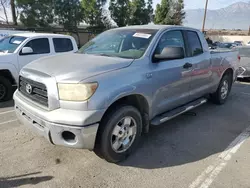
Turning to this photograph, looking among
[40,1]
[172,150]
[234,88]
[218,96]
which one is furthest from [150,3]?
[172,150]

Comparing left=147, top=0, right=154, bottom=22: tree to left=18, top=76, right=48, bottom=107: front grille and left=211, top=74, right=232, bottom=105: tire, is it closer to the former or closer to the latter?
Result: left=211, top=74, right=232, bottom=105: tire

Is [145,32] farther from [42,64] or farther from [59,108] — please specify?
[59,108]

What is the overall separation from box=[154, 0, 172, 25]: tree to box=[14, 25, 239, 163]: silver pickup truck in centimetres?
2977

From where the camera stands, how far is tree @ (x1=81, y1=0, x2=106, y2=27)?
27281mm

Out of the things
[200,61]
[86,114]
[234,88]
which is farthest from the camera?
[234,88]

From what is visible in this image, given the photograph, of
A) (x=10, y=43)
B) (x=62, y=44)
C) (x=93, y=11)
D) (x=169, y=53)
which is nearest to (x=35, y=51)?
(x=10, y=43)

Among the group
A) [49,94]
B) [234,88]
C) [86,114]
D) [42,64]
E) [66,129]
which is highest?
[42,64]

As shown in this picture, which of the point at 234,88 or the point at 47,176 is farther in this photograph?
the point at 234,88

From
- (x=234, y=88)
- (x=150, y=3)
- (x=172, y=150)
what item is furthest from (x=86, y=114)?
(x=150, y=3)

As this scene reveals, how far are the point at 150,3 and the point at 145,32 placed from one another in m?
31.0

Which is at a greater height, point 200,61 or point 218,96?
point 200,61

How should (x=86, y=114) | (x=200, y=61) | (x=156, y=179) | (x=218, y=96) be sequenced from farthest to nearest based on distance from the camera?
(x=218, y=96) < (x=200, y=61) < (x=156, y=179) < (x=86, y=114)

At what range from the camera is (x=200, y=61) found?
15.5ft

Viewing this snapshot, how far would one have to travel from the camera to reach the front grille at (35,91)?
9.72 ft
